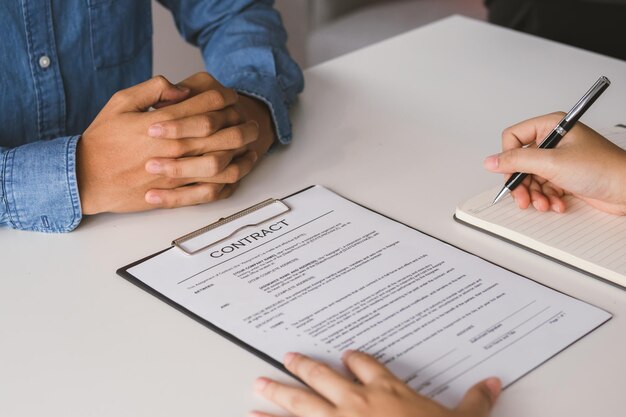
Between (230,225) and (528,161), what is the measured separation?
0.34 m

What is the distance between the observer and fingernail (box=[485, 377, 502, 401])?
655 mm

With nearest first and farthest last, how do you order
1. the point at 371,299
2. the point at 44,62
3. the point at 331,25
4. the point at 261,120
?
the point at 371,299 → the point at 261,120 → the point at 44,62 → the point at 331,25

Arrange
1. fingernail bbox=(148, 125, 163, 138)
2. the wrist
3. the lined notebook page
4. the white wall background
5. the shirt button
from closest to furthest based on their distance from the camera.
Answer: the lined notebook page, fingernail bbox=(148, 125, 163, 138), the wrist, the shirt button, the white wall background

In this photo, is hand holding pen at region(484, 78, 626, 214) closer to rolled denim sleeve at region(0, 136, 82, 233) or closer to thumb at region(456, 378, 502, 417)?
thumb at region(456, 378, 502, 417)

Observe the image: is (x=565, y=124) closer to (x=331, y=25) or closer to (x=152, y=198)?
(x=152, y=198)

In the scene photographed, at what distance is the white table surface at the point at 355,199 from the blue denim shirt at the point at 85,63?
7 centimetres

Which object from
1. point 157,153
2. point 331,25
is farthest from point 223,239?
point 331,25

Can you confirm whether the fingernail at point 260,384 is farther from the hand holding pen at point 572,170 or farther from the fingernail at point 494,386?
the hand holding pen at point 572,170

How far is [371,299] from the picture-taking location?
0.77 m

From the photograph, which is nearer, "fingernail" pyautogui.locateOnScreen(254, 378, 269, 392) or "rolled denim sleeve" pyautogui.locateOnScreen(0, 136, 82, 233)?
"fingernail" pyautogui.locateOnScreen(254, 378, 269, 392)

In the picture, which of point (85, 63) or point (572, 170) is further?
point (85, 63)

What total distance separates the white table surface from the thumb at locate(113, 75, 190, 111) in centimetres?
13

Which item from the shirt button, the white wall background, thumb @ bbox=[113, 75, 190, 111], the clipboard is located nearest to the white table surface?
the clipboard

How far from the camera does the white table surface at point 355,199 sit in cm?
68
